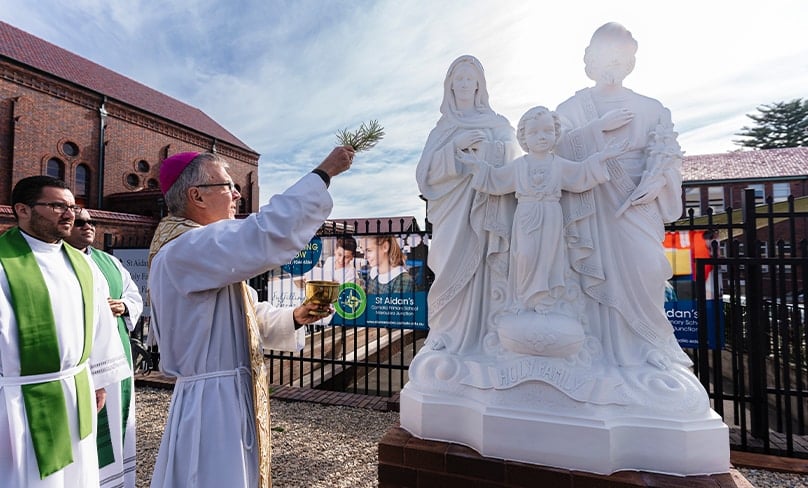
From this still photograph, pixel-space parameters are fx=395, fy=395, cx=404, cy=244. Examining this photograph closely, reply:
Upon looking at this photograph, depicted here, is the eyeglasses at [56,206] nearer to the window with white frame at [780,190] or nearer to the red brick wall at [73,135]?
the red brick wall at [73,135]

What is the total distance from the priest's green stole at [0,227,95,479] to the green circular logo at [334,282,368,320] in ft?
12.4

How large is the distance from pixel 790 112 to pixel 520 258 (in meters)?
45.3

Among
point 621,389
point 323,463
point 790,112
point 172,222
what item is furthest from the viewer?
point 790,112

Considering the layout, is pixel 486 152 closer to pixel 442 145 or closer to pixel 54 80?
pixel 442 145

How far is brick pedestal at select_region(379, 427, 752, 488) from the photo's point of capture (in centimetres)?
203

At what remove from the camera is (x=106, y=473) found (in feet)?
9.20

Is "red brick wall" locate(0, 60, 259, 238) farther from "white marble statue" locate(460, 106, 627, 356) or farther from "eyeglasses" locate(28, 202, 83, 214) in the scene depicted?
"white marble statue" locate(460, 106, 627, 356)

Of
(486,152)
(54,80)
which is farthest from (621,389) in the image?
(54,80)

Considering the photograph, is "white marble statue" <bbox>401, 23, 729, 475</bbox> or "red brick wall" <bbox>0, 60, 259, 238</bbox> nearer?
"white marble statue" <bbox>401, 23, 729, 475</bbox>

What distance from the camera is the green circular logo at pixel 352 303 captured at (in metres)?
5.98

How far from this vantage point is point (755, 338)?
3617 mm

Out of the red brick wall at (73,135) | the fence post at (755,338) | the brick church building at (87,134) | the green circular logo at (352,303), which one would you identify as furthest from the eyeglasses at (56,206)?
the red brick wall at (73,135)

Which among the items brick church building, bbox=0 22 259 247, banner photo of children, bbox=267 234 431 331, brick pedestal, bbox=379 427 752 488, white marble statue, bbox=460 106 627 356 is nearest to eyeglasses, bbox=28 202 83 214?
brick pedestal, bbox=379 427 752 488

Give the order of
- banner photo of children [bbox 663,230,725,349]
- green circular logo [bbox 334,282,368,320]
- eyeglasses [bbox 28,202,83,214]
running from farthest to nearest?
green circular logo [bbox 334,282,368,320] → banner photo of children [bbox 663,230,725,349] → eyeglasses [bbox 28,202,83,214]
